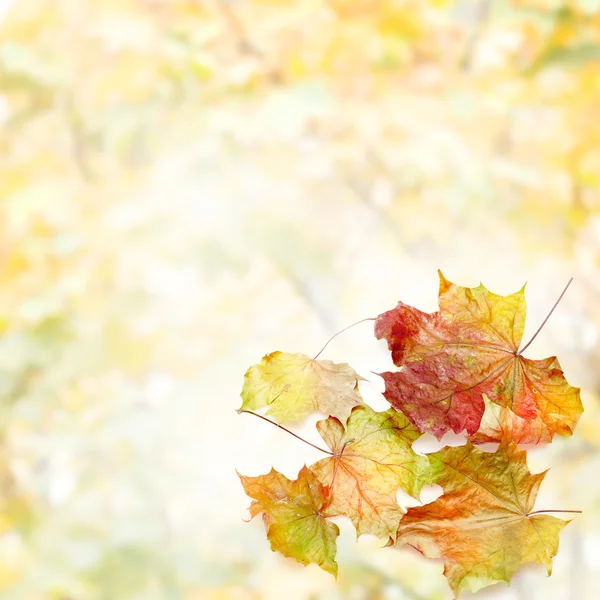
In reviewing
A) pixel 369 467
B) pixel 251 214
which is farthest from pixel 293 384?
pixel 251 214

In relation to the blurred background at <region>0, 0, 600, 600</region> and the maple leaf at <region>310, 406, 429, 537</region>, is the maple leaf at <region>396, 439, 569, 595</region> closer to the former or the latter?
the maple leaf at <region>310, 406, 429, 537</region>

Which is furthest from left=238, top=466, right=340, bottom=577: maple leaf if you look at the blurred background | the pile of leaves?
the blurred background

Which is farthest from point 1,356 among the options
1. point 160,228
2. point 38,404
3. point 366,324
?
point 366,324

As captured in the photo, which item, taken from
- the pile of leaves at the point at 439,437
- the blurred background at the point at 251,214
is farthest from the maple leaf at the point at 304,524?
the blurred background at the point at 251,214

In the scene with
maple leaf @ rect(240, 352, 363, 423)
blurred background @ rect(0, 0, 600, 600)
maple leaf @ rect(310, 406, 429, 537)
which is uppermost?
blurred background @ rect(0, 0, 600, 600)

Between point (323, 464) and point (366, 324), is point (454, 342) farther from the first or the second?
point (366, 324)

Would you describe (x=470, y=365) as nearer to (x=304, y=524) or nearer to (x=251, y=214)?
(x=304, y=524)

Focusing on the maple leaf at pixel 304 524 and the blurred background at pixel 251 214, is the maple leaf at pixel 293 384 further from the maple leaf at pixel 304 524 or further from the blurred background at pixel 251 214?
the blurred background at pixel 251 214
